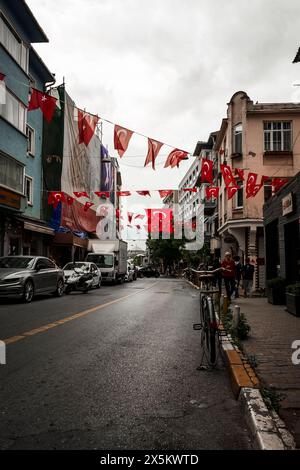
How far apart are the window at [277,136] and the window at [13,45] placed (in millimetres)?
16062

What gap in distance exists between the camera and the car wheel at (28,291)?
13742 millimetres

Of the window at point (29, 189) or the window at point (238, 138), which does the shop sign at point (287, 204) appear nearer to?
the window at point (29, 189)

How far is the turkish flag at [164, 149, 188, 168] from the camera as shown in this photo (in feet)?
52.7

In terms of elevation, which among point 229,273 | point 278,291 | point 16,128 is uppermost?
point 16,128

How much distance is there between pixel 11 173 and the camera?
19219 mm

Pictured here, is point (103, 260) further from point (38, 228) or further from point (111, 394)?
point (111, 394)

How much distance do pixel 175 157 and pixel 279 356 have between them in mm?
11180

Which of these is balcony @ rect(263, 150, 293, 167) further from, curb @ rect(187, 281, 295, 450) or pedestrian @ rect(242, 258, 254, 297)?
curb @ rect(187, 281, 295, 450)

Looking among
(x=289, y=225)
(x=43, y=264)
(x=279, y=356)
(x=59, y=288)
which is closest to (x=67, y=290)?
(x=59, y=288)

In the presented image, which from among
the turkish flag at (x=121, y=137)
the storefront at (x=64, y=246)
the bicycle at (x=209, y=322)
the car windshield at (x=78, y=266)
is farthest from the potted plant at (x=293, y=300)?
the storefront at (x=64, y=246)
